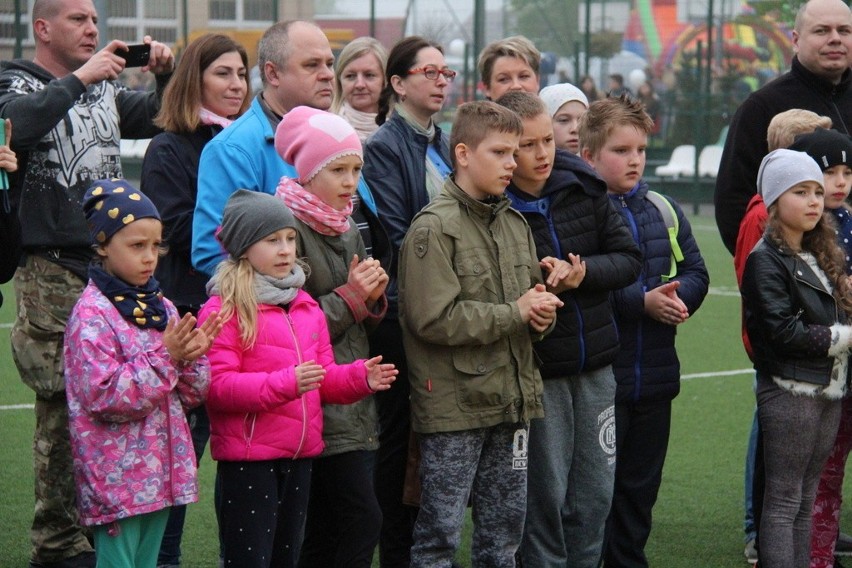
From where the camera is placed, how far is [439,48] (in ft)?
17.6

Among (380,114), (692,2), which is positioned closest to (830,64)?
(380,114)

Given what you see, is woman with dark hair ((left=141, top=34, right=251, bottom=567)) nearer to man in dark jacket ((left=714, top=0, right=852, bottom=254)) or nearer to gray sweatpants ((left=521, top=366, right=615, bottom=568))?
gray sweatpants ((left=521, top=366, right=615, bottom=568))

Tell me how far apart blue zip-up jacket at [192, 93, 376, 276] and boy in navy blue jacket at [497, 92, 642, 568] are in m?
0.86

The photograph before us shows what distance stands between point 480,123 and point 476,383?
884 mm

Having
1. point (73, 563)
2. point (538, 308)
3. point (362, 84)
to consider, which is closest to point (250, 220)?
point (538, 308)

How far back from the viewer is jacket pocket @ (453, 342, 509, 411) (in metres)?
4.30

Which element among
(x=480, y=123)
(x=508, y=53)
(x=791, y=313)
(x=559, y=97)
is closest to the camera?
(x=480, y=123)

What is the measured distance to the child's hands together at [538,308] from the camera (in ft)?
13.9

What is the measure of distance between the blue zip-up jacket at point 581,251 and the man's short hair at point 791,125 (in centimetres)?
92

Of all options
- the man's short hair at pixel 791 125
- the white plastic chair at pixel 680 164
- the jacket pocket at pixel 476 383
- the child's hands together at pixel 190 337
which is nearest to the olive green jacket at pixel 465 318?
the jacket pocket at pixel 476 383

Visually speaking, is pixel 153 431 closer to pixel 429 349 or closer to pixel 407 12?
pixel 429 349

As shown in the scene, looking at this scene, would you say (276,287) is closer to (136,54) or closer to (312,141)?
(312,141)

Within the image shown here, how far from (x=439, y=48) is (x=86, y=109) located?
145cm

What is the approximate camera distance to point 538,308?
4238 millimetres
